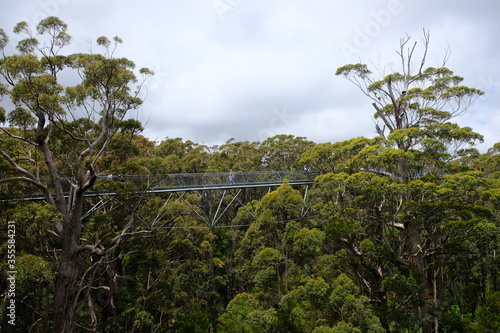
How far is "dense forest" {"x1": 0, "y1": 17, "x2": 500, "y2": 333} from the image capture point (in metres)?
8.27

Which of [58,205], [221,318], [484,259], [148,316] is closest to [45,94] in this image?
[58,205]

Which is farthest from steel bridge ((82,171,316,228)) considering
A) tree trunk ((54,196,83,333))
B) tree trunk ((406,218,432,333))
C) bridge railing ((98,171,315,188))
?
tree trunk ((406,218,432,333))

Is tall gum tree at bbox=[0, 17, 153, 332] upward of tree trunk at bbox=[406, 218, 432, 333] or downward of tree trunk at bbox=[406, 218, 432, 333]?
upward

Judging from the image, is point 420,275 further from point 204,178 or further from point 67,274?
point 67,274

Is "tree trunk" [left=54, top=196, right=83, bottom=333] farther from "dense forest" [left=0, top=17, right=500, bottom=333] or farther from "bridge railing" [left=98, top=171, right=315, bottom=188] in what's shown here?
"bridge railing" [left=98, top=171, right=315, bottom=188]

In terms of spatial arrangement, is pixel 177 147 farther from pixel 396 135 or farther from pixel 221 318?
pixel 396 135

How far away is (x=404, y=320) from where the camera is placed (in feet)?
33.1

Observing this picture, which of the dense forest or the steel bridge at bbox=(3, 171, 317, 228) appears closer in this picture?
the dense forest

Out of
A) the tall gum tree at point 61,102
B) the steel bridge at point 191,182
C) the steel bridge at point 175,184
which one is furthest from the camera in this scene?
the steel bridge at point 191,182

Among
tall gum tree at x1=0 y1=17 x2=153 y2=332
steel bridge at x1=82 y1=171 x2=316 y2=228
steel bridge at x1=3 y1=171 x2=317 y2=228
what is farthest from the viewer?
steel bridge at x1=82 y1=171 x2=316 y2=228

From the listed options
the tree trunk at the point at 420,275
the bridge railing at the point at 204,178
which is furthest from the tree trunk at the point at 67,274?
the tree trunk at the point at 420,275

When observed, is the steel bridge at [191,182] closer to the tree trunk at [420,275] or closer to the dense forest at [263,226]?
the dense forest at [263,226]

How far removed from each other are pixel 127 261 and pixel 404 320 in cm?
1394

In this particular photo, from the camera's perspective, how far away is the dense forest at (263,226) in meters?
8.27
